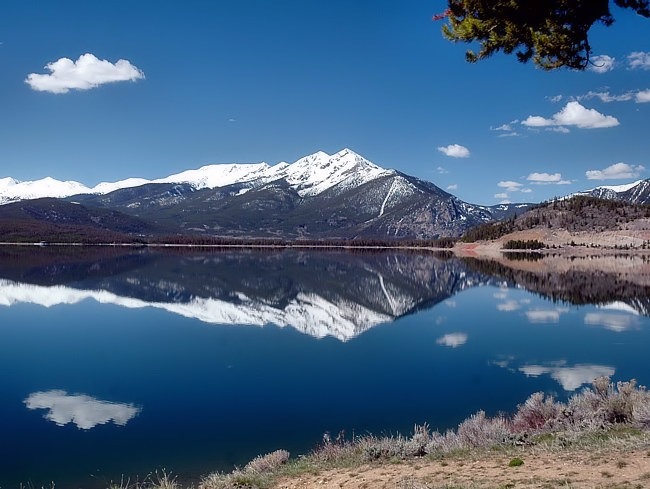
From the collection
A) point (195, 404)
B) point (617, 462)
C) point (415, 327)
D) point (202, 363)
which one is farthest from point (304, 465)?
point (415, 327)

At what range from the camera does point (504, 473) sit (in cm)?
1130

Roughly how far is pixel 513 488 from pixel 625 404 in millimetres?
7457

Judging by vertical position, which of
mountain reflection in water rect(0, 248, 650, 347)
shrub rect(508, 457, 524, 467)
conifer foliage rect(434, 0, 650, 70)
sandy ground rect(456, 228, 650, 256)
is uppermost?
conifer foliage rect(434, 0, 650, 70)

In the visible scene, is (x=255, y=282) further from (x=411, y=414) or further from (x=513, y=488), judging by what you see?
(x=513, y=488)

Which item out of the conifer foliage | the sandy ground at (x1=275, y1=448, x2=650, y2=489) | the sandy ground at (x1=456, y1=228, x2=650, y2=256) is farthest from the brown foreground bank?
the sandy ground at (x1=456, y1=228, x2=650, y2=256)

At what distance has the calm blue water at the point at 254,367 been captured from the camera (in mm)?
17125

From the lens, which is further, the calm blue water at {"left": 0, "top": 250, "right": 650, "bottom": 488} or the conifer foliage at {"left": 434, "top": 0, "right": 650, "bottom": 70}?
the calm blue water at {"left": 0, "top": 250, "right": 650, "bottom": 488}

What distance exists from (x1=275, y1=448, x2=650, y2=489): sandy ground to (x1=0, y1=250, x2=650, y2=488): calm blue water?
14.7 feet

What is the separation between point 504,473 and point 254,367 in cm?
1768

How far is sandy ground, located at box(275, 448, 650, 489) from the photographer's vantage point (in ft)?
33.3

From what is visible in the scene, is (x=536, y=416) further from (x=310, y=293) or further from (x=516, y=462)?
(x=310, y=293)

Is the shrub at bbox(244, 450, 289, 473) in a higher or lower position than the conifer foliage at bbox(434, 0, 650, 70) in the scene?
lower

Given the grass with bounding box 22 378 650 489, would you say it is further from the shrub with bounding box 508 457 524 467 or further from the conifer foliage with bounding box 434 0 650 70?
the conifer foliage with bounding box 434 0 650 70

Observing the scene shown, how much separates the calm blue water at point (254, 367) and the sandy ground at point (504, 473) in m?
4.48
